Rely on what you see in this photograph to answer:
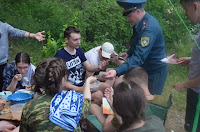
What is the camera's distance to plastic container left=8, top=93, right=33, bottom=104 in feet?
7.64

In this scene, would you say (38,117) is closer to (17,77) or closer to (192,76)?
(17,77)

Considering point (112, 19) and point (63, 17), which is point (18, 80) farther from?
point (63, 17)

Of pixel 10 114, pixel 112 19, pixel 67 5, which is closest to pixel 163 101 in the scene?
pixel 10 114

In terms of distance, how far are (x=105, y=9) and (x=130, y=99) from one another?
4.21 metres

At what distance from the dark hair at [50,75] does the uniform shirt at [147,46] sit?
924mm

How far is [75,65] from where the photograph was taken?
124 inches

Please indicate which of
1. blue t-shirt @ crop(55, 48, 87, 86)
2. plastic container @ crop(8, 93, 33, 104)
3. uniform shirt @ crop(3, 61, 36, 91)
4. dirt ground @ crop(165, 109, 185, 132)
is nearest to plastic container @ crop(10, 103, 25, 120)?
plastic container @ crop(8, 93, 33, 104)

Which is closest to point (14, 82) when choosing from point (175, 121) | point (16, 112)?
point (16, 112)

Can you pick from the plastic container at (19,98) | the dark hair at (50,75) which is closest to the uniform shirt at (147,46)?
the dark hair at (50,75)

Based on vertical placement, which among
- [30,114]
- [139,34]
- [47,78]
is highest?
[139,34]

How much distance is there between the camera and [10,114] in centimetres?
227

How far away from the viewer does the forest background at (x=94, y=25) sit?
3.25 meters

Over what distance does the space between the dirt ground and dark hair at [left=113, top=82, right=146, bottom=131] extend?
1.76 meters

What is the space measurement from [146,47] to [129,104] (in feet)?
3.43
